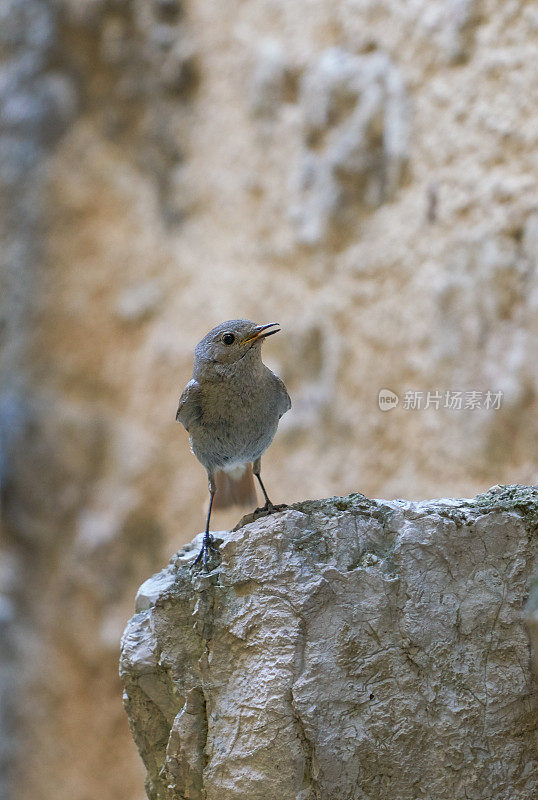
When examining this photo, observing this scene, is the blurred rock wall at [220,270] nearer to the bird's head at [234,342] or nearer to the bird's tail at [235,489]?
the bird's tail at [235,489]

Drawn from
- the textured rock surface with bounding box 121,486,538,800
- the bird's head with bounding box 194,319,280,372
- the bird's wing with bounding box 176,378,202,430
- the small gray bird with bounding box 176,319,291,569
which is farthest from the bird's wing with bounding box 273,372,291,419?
the textured rock surface with bounding box 121,486,538,800

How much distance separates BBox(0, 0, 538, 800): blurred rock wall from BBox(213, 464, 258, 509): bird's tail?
1.62 meters

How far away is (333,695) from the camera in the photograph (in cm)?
204

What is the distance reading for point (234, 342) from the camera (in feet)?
8.25

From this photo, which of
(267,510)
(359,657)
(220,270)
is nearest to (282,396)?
(267,510)

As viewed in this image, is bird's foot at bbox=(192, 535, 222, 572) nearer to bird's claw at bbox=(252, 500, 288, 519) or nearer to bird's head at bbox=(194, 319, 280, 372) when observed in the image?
bird's claw at bbox=(252, 500, 288, 519)

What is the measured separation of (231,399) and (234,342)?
0.61ft

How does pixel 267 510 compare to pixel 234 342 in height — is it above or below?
below

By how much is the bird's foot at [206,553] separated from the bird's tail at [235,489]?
1.69 feet

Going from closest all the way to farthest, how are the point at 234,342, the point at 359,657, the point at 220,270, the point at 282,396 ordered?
1. the point at 359,657
2. the point at 234,342
3. the point at 282,396
4. the point at 220,270

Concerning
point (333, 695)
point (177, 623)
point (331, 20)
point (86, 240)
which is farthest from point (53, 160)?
point (333, 695)

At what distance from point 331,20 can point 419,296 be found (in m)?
2.13

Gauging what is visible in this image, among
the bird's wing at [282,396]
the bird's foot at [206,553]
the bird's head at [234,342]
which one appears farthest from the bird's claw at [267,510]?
the bird's head at [234,342]

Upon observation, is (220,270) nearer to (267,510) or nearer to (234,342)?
(234,342)
